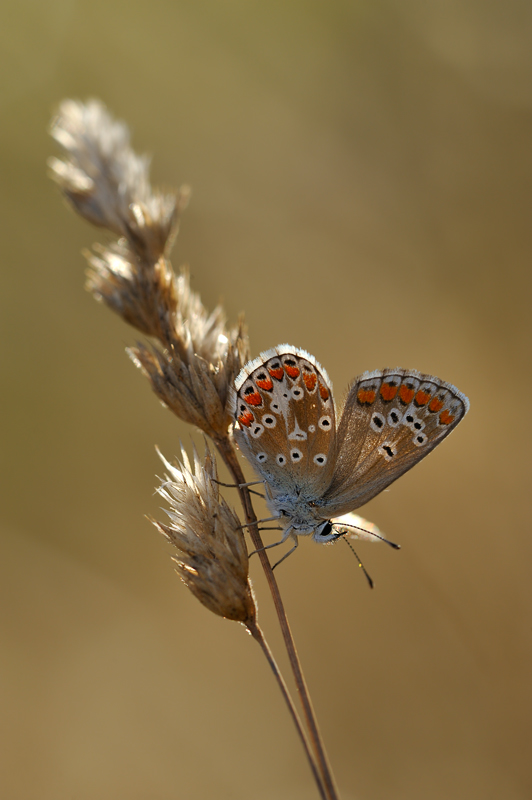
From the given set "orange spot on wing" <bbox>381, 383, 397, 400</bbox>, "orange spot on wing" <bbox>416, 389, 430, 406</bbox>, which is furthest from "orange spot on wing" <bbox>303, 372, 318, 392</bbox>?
"orange spot on wing" <bbox>416, 389, 430, 406</bbox>

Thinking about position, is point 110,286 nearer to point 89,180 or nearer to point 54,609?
point 89,180

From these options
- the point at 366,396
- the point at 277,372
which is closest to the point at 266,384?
the point at 277,372

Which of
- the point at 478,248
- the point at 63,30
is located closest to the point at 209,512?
the point at 478,248

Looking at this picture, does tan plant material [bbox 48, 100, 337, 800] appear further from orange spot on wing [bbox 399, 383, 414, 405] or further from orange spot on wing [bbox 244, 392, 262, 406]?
orange spot on wing [bbox 399, 383, 414, 405]

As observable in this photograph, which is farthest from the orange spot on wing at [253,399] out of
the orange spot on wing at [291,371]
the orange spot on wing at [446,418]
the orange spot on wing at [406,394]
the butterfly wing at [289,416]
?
the orange spot on wing at [446,418]

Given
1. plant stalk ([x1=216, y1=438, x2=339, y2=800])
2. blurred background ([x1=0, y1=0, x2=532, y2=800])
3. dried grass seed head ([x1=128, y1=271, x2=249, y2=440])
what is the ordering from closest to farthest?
1. plant stalk ([x1=216, y1=438, x2=339, y2=800])
2. dried grass seed head ([x1=128, y1=271, x2=249, y2=440])
3. blurred background ([x1=0, y1=0, x2=532, y2=800])

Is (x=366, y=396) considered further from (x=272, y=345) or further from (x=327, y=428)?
(x=272, y=345)

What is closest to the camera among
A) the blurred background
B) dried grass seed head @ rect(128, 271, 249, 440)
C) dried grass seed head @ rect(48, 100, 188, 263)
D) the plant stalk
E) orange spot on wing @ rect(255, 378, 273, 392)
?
the plant stalk

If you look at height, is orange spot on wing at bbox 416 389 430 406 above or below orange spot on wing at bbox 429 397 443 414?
above
